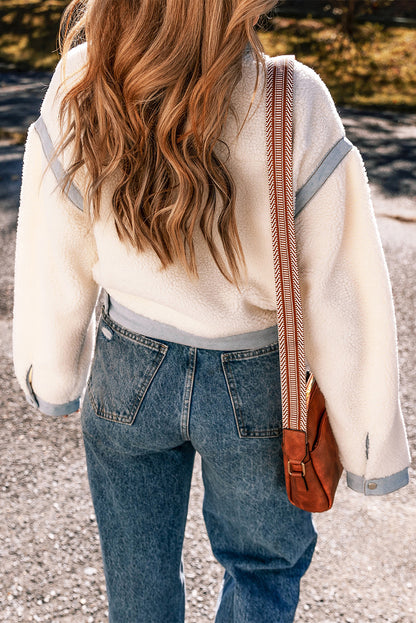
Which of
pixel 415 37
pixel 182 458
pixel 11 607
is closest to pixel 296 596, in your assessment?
pixel 182 458

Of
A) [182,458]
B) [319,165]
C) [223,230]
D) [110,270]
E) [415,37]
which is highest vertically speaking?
[319,165]

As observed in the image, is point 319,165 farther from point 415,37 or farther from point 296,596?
point 415,37

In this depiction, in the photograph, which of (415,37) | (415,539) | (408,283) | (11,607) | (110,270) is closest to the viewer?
(110,270)

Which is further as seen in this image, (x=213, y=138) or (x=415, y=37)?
(x=415, y=37)

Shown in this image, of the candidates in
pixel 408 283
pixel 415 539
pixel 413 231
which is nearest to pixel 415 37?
pixel 413 231

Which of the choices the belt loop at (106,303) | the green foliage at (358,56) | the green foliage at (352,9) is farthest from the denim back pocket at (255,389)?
the green foliage at (352,9)

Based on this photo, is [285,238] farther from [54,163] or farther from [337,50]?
[337,50]

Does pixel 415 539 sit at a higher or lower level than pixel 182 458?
lower

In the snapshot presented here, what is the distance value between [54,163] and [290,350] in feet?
1.93

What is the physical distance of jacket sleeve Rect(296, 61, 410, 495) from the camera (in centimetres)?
126

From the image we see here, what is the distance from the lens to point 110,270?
4.61ft

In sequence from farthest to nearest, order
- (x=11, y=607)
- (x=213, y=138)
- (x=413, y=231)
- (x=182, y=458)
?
(x=413, y=231) → (x=11, y=607) → (x=182, y=458) → (x=213, y=138)

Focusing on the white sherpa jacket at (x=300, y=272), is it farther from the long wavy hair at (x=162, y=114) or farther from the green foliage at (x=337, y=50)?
the green foliage at (x=337, y=50)

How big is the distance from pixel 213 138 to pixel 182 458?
2.41ft
